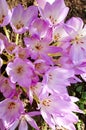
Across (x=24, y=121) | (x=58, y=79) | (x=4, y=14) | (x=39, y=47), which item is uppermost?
(x=4, y=14)

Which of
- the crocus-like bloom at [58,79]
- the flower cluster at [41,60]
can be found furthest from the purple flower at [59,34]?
the crocus-like bloom at [58,79]

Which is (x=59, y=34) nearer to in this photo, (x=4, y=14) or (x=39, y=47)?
(x=39, y=47)

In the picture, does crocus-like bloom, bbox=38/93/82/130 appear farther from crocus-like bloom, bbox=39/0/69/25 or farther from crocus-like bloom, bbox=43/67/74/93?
crocus-like bloom, bbox=39/0/69/25

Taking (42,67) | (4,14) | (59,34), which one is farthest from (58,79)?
(4,14)

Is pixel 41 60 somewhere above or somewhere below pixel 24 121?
above

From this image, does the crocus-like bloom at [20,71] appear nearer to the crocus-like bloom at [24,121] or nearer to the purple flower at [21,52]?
the purple flower at [21,52]

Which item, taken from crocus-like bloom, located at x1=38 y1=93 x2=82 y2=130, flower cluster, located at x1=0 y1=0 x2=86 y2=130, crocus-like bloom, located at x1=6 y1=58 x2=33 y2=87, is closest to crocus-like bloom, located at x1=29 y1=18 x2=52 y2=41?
flower cluster, located at x1=0 y1=0 x2=86 y2=130

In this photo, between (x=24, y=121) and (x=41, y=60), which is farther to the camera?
(x=24, y=121)
